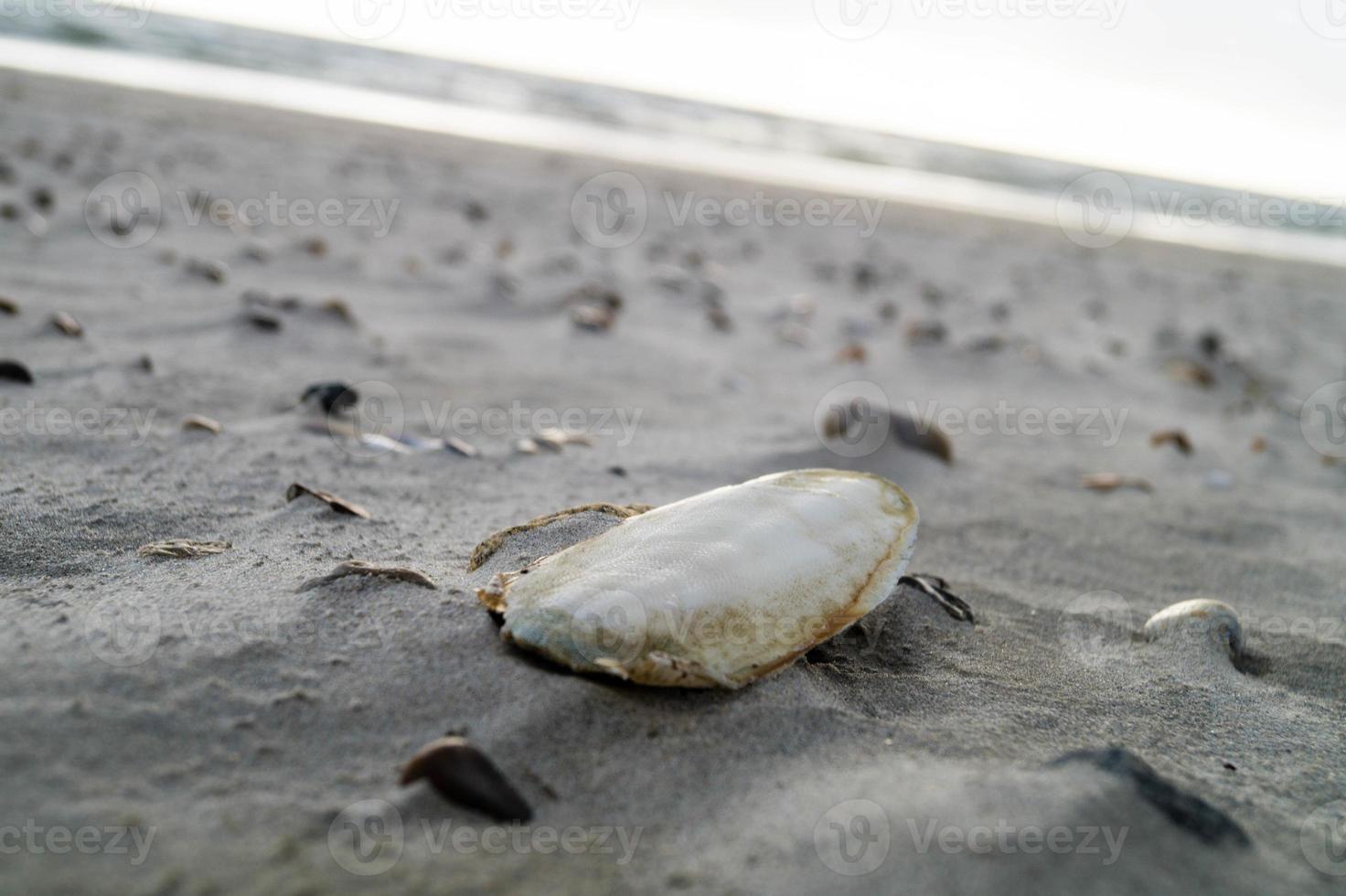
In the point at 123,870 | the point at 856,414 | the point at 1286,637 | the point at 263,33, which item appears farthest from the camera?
the point at 263,33

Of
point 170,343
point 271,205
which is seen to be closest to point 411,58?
point 271,205

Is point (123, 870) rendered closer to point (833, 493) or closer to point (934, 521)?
point (833, 493)
